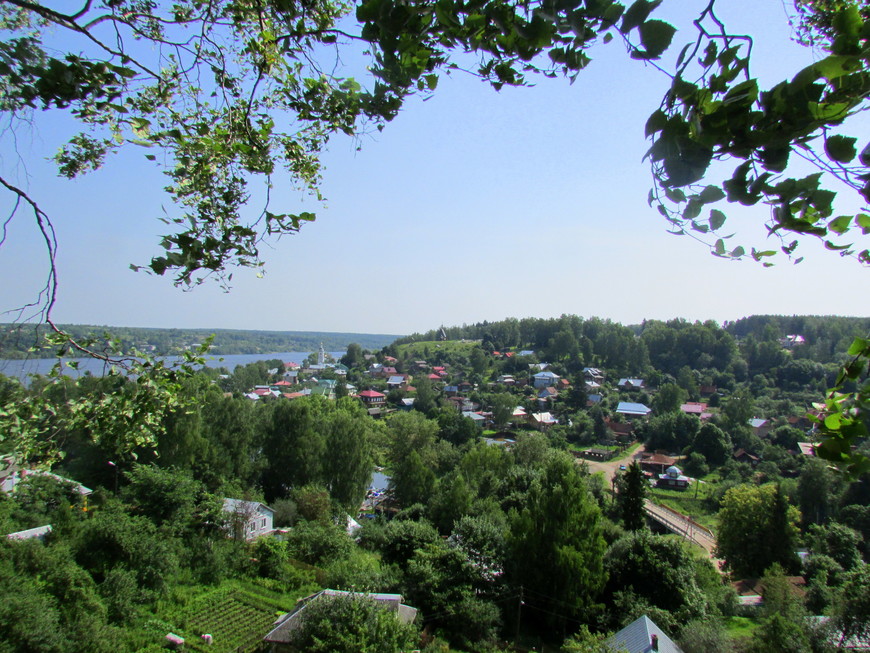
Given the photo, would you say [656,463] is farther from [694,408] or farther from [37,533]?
[37,533]

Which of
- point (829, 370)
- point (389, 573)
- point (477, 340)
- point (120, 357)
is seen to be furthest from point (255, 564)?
point (477, 340)

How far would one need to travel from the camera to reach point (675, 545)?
11.6 metres

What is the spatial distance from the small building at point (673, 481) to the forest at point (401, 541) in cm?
33

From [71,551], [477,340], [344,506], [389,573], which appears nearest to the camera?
[71,551]

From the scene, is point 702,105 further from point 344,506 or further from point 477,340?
point 477,340

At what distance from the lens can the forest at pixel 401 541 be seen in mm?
A: 8320

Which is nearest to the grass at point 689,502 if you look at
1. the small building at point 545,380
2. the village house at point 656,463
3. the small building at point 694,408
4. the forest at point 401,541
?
the forest at point 401,541

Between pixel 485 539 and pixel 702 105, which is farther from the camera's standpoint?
pixel 485 539

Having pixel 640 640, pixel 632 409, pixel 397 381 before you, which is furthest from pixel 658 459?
pixel 397 381

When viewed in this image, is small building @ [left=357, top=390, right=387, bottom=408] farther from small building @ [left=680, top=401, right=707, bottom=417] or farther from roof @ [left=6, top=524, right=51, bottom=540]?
roof @ [left=6, top=524, right=51, bottom=540]

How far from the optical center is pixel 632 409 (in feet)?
131

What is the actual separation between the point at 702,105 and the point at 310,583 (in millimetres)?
13533

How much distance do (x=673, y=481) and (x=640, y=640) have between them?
2032 centimetres

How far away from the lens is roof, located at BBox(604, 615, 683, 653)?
8.15 meters
